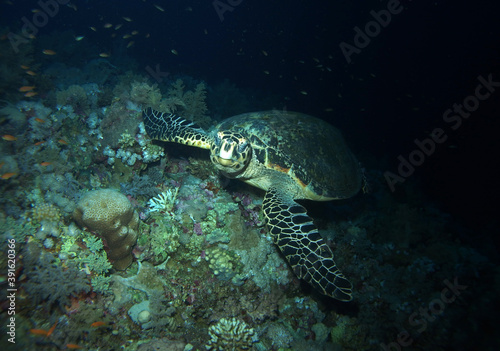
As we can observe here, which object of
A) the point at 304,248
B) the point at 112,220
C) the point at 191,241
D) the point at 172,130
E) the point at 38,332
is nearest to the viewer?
Result: the point at 38,332

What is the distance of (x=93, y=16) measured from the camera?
→ 99.2 feet

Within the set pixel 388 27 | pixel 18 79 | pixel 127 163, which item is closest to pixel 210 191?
pixel 127 163

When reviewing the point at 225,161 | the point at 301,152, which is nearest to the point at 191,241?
the point at 225,161

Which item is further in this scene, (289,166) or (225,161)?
(289,166)

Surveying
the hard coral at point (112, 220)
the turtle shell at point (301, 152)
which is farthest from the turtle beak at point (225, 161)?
the hard coral at point (112, 220)

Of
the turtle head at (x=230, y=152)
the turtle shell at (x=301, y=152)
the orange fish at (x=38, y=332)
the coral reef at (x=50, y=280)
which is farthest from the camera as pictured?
the turtle shell at (x=301, y=152)

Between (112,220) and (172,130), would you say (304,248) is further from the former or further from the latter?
(172,130)

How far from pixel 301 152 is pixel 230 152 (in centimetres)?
161

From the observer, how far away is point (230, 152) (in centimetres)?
393

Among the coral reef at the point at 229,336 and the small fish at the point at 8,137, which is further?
the small fish at the point at 8,137

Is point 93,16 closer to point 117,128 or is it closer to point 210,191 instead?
point 117,128

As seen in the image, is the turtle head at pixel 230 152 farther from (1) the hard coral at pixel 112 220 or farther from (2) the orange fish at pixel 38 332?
(2) the orange fish at pixel 38 332

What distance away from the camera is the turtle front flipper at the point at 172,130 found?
462 cm

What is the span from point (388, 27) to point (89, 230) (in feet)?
65.7
